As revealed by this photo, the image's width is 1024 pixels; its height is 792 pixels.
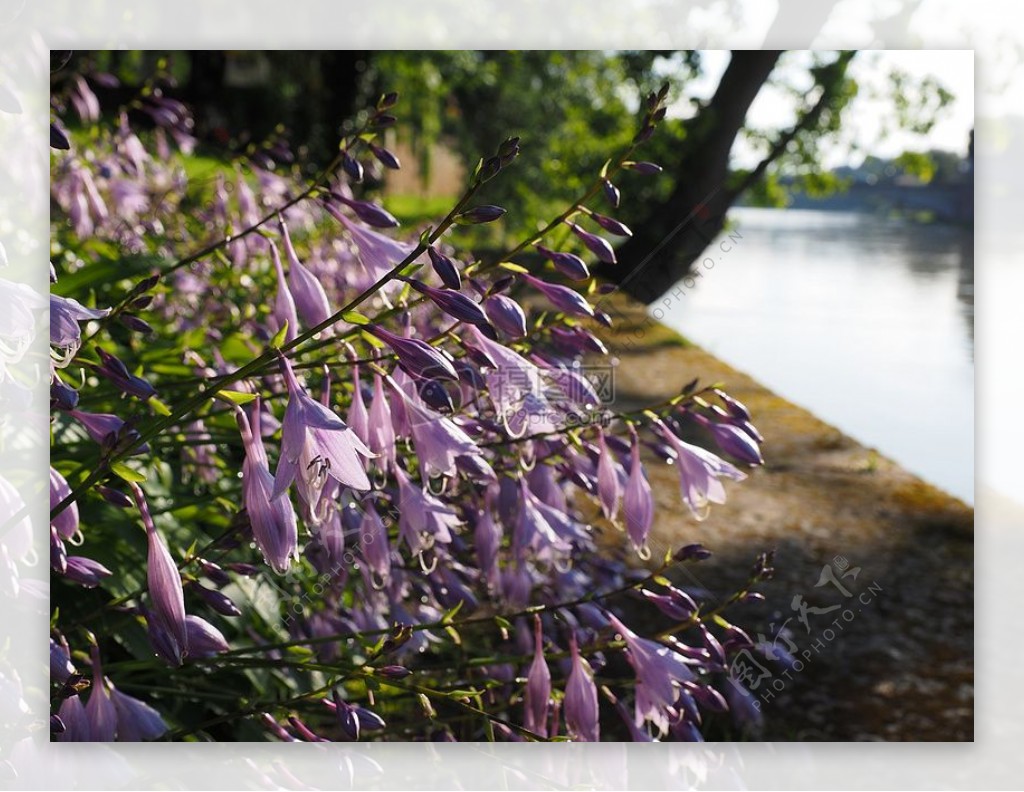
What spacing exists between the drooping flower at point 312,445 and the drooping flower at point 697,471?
1.49 ft

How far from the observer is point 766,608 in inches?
117

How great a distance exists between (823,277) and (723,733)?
1.30 metres

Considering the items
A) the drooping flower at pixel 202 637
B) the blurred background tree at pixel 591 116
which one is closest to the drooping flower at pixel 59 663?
the drooping flower at pixel 202 637

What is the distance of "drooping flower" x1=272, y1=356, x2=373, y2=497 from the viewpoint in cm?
99

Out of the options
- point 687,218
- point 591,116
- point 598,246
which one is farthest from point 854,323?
point 598,246

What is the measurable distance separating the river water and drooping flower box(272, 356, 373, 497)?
188 cm

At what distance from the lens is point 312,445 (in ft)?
3.28

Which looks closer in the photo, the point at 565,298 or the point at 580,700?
the point at 565,298

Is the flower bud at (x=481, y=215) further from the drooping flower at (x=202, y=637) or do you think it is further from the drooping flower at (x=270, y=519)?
the drooping flower at (x=202, y=637)

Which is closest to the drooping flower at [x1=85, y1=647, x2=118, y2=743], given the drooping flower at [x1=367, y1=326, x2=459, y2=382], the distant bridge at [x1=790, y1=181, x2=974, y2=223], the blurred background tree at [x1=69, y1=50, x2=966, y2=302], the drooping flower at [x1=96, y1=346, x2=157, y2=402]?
the drooping flower at [x1=96, y1=346, x2=157, y2=402]

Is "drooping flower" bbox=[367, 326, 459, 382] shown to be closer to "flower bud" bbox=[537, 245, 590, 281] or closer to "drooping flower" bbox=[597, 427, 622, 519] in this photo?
"flower bud" bbox=[537, 245, 590, 281]

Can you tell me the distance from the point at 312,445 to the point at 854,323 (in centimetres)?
249

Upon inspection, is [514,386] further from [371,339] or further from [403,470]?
[403,470]

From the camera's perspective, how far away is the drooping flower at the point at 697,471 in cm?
133
